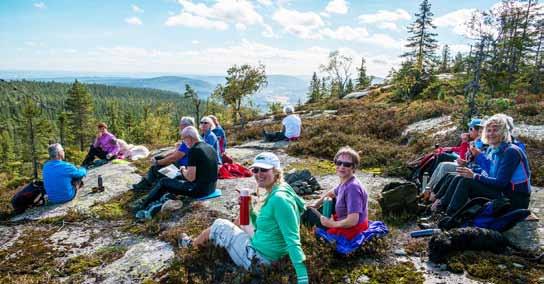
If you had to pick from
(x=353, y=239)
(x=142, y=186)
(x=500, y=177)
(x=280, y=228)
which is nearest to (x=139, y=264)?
(x=280, y=228)

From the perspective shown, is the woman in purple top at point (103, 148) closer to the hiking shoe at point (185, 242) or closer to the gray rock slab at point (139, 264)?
the gray rock slab at point (139, 264)

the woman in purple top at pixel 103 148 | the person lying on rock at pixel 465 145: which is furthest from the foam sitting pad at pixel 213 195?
the woman in purple top at pixel 103 148

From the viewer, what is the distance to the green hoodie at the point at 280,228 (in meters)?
3.80

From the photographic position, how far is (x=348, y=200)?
4.74 m

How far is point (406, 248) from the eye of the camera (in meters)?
5.43

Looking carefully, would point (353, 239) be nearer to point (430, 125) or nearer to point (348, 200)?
point (348, 200)

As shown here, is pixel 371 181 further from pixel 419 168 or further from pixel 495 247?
pixel 495 247

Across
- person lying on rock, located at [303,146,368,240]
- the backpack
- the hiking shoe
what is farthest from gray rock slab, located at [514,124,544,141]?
the backpack

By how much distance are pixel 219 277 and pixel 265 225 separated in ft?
3.89

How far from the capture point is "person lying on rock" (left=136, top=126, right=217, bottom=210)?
25.5 feet

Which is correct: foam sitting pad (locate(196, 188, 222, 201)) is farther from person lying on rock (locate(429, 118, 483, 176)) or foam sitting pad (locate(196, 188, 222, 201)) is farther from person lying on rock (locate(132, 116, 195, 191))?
person lying on rock (locate(429, 118, 483, 176))

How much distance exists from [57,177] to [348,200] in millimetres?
7701

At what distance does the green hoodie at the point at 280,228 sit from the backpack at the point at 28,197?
7173mm

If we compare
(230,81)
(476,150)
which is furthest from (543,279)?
(230,81)
